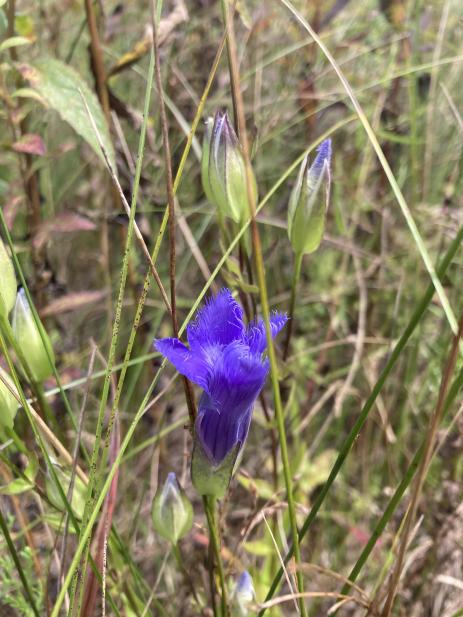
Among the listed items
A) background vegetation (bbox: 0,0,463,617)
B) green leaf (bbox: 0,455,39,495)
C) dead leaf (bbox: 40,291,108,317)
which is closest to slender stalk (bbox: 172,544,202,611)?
background vegetation (bbox: 0,0,463,617)

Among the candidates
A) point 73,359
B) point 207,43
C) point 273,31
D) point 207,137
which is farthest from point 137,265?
point 273,31

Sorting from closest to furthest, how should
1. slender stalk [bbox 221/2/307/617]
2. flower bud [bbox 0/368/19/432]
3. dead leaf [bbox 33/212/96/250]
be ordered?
slender stalk [bbox 221/2/307/617], flower bud [bbox 0/368/19/432], dead leaf [bbox 33/212/96/250]

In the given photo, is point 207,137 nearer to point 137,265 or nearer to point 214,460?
point 214,460

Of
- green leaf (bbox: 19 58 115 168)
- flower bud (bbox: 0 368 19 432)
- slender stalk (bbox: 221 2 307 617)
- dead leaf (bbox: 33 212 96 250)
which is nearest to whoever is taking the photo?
slender stalk (bbox: 221 2 307 617)

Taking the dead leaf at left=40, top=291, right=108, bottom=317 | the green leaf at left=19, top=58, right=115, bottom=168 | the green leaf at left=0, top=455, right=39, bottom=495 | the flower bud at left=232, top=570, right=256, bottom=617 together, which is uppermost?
the green leaf at left=19, top=58, right=115, bottom=168

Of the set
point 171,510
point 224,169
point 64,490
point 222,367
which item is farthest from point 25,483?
point 224,169

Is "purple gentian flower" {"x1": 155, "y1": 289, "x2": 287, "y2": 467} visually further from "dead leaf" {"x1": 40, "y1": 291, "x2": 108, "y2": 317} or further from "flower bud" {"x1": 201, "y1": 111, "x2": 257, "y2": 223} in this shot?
"dead leaf" {"x1": 40, "y1": 291, "x2": 108, "y2": 317}

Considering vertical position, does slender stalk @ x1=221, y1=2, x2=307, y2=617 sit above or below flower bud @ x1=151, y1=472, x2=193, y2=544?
above
